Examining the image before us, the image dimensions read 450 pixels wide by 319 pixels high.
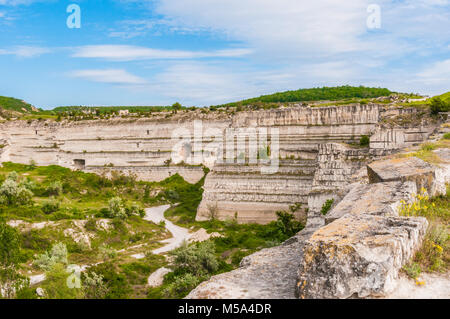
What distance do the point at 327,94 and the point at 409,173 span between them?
44878 millimetres

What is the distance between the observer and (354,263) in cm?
410

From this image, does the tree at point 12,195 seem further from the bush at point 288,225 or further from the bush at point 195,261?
the bush at point 288,225

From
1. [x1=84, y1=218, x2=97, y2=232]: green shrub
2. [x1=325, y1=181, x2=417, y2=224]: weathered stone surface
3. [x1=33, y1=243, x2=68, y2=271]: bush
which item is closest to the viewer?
[x1=325, y1=181, x2=417, y2=224]: weathered stone surface

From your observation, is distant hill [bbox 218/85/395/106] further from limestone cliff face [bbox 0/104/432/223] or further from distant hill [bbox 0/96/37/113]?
distant hill [bbox 0/96/37/113]

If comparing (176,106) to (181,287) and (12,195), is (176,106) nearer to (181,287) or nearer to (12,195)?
(12,195)

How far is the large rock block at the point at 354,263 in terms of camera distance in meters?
4.02

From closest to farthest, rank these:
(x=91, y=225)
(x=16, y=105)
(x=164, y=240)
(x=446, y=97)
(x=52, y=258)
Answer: (x=52, y=258)
(x=91, y=225)
(x=164, y=240)
(x=446, y=97)
(x=16, y=105)

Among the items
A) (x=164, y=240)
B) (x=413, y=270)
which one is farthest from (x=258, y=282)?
(x=164, y=240)

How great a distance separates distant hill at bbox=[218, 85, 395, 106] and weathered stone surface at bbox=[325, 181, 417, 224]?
39.7 metres

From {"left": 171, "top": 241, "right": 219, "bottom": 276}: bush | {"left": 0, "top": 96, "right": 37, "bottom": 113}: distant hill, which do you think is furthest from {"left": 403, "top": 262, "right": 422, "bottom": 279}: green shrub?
{"left": 0, "top": 96, "right": 37, "bottom": 113}: distant hill

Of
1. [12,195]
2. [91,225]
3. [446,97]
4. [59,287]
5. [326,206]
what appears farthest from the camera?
[12,195]

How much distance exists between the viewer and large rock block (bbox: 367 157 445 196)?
25.4 feet

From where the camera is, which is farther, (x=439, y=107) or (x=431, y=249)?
(x=439, y=107)

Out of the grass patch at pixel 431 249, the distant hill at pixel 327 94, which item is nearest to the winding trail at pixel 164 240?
the grass patch at pixel 431 249
